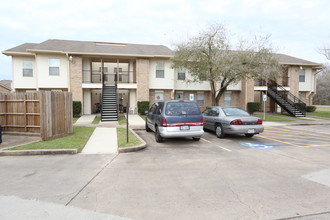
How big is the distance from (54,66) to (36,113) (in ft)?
36.6

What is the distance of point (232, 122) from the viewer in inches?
357

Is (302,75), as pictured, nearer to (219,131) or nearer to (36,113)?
(219,131)

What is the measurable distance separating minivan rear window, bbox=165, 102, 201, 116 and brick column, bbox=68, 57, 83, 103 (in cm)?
1267

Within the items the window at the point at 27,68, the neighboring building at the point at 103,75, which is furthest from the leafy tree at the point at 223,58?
the window at the point at 27,68

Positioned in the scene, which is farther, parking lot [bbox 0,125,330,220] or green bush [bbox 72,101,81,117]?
green bush [bbox 72,101,81,117]

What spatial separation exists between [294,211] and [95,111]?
21.7m

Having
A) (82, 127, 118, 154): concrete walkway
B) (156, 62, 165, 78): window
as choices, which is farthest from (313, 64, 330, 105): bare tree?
(82, 127, 118, 154): concrete walkway

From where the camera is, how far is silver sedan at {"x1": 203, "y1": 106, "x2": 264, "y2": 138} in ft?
29.6

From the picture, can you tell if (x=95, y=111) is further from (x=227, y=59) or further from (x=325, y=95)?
(x=325, y=95)

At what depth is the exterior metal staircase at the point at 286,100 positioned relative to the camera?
68.6 feet

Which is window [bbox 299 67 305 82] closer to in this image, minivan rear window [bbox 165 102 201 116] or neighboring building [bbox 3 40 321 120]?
neighboring building [bbox 3 40 321 120]

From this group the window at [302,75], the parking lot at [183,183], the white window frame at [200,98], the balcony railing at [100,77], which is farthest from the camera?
the window at [302,75]

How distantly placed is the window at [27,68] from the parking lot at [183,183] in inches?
613

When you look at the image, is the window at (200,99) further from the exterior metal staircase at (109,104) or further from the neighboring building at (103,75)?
the exterior metal staircase at (109,104)
